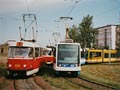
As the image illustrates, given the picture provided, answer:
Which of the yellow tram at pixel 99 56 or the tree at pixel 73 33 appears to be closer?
the yellow tram at pixel 99 56

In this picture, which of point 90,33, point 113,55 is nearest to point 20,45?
point 113,55

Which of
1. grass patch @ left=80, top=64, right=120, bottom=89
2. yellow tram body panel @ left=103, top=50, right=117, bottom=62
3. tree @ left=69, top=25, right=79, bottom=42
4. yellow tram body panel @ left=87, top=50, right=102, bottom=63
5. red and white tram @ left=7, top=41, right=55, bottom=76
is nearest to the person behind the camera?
grass patch @ left=80, top=64, right=120, bottom=89

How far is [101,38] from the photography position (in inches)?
5906

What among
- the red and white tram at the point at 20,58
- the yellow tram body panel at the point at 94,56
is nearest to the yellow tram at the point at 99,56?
the yellow tram body panel at the point at 94,56

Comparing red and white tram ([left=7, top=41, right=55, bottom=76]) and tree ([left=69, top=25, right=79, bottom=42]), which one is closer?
red and white tram ([left=7, top=41, right=55, bottom=76])

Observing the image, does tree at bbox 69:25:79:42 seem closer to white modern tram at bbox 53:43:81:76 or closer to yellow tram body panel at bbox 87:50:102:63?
yellow tram body panel at bbox 87:50:102:63

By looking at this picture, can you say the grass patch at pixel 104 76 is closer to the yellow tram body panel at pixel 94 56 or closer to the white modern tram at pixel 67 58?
the white modern tram at pixel 67 58

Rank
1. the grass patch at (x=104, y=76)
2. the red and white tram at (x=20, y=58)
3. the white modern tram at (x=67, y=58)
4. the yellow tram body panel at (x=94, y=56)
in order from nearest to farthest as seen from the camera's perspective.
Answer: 1. the grass patch at (x=104, y=76)
2. the red and white tram at (x=20, y=58)
3. the white modern tram at (x=67, y=58)
4. the yellow tram body panel at (x=94, y=56)

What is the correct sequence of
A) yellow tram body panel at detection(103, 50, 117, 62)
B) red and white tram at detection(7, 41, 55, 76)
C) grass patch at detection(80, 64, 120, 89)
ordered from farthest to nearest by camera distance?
yellow tram body panel at detection(103, 50, 117, 62)
red and white tram at detection(7, 41, 55, 76)
grass patch at detection(80, 64, 120, 89)

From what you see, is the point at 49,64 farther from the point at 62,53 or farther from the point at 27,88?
the point at 27,88

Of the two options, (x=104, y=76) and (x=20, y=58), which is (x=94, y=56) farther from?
(x=20, y=58)

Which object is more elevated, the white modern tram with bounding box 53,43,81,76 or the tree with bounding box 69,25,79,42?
the tree with bounding box 69,25,79,42

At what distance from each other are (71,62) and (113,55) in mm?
29579

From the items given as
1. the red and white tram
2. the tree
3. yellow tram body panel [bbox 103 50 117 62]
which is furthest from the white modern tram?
the tree
